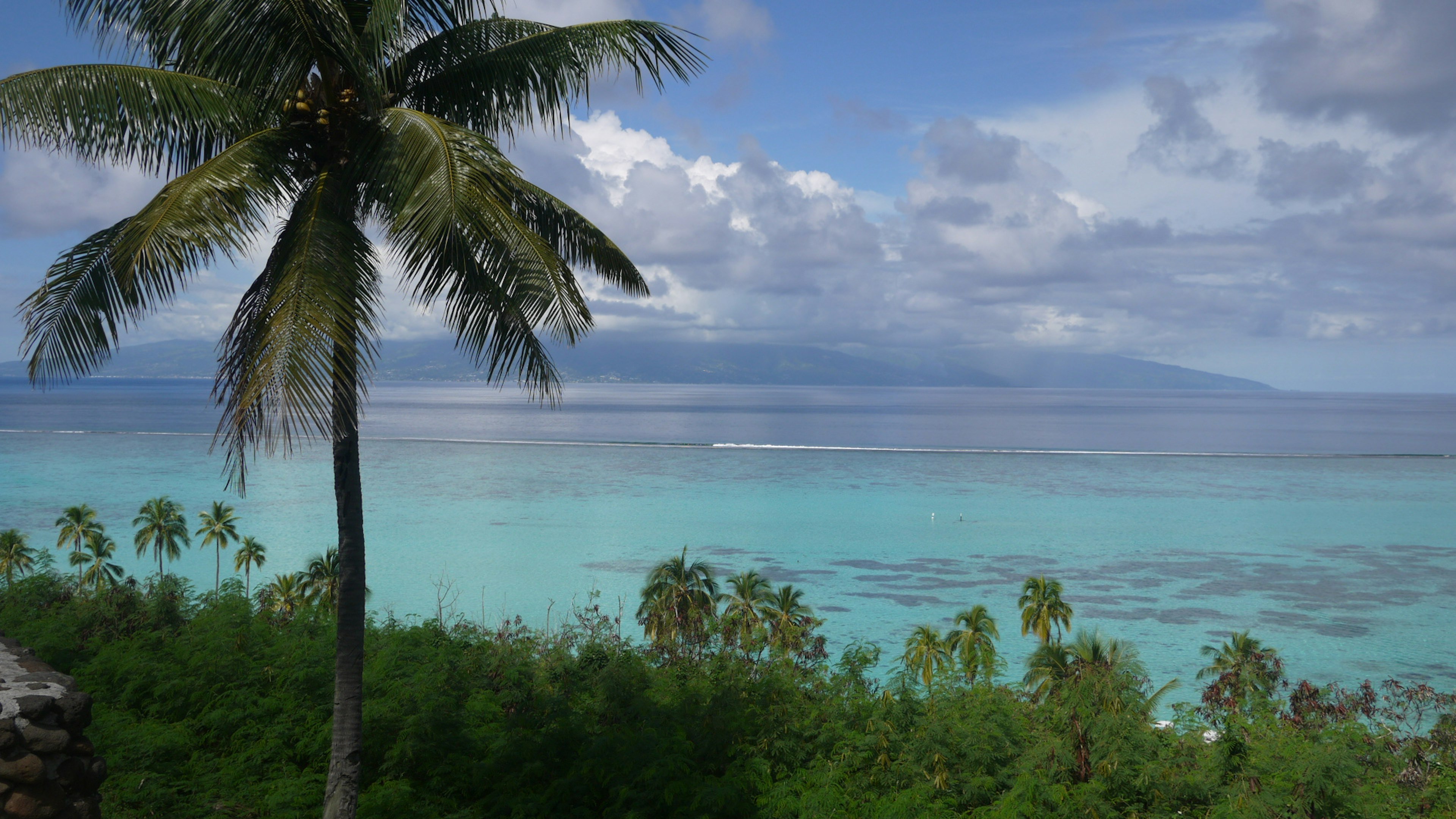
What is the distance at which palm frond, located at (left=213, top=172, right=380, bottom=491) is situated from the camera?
17.1 feet

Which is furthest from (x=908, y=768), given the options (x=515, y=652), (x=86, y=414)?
(x=86, y=414)

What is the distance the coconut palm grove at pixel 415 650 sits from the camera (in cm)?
615

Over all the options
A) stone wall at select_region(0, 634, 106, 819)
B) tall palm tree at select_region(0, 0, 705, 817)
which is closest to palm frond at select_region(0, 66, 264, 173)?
tall palm tree at select_region(0, 0, 705, 817)

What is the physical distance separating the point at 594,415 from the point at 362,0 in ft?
566

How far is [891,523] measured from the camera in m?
66.8

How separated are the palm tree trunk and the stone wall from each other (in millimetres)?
1822

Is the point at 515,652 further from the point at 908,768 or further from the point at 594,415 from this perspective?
the point at 594,415

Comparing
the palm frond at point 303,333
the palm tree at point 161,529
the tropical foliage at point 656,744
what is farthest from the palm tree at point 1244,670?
the palm tree at point 161,529

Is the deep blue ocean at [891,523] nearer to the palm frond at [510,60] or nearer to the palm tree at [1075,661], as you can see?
the palm tree at [1075,661]

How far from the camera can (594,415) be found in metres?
178

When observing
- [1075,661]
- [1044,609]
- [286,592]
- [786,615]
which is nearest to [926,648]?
[1075,661]

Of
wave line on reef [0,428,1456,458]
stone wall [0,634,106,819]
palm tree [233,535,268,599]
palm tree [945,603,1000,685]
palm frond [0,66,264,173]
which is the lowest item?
palm tree [233,535,268,599]

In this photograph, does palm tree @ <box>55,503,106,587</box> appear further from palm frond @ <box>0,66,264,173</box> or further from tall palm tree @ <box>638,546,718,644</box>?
palm frond @ <box>0,66,264,173</box>

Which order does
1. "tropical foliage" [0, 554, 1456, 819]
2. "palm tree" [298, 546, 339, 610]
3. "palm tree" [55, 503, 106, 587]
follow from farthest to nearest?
"palm tree" [55, 503, 106, 587] → "palm tree" [298, 546, 339, 610] → "tropical foliage" [0, 554, 1456, 819]
